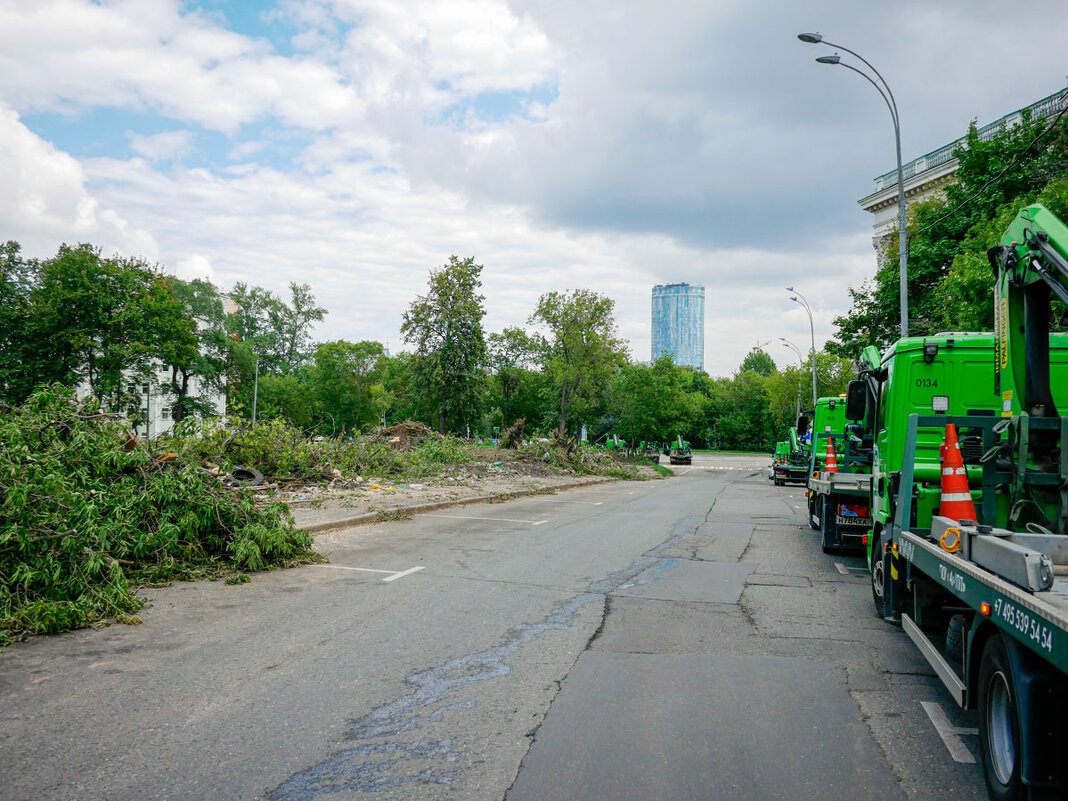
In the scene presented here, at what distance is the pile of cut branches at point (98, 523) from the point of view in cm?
628

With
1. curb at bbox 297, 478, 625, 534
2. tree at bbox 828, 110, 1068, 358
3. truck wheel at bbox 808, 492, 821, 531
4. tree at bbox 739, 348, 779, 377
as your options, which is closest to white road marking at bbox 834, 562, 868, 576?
truck wheel at bbox 808, 492, 821, 531

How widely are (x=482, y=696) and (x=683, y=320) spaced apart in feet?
598

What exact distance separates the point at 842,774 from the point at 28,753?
14.1 feet

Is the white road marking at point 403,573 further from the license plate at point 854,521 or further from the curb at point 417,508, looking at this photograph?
the license plate at point 854,521

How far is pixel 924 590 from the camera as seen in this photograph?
4.85 m

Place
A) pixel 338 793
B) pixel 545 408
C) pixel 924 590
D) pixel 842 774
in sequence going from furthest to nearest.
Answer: pixel 545 408 → pixel 924 590 → pixel 842 774 → pixel 338 793

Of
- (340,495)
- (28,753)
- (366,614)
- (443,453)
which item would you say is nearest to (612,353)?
(443,453)

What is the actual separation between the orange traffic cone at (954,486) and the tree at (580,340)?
153 feet

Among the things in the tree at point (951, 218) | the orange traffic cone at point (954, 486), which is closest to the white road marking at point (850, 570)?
the orange traffic cone at point (954, 486)

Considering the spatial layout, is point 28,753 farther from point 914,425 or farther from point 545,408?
point 545,408

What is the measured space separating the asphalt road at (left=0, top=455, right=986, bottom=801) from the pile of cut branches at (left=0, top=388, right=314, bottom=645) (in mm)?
380

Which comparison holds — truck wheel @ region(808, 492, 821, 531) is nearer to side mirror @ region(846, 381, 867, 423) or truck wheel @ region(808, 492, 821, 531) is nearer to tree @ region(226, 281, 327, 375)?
side mirror @ region(846, 381, 867, 423)

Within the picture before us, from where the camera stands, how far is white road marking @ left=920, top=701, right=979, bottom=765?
4012 mm

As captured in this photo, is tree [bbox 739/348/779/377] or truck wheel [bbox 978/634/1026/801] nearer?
truck wheel [bbox 978/634/1026/801]
